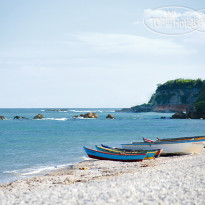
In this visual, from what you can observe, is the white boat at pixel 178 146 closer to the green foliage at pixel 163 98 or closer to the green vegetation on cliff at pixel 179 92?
the green vegetation on cliff at pixel 179 92

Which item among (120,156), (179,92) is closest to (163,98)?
(179,92)

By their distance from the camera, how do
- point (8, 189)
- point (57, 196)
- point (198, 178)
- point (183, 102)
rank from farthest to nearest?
point (183, 102) < point (8, 189) < point (198, 178) < point (57, 196)

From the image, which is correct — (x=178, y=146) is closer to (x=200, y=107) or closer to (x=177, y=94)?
(x=200, y=107)

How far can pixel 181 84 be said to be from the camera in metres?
180

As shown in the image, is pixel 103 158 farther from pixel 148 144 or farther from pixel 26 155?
pixel 26 155

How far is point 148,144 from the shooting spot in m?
29.2

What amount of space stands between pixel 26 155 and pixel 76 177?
1321 centimetres

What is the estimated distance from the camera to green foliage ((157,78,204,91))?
172 metres

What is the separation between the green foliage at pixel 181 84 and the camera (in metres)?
172

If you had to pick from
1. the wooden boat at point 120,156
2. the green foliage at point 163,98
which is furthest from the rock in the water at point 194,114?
the wooden boat at point 120,156

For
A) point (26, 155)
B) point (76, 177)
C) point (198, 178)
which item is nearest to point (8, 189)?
point (76, 177)

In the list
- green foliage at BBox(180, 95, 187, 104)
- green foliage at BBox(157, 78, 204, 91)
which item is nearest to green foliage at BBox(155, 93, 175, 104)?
green foliage at BBox(157, 78, 204, 91)

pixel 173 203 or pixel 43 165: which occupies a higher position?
pixel 173 203

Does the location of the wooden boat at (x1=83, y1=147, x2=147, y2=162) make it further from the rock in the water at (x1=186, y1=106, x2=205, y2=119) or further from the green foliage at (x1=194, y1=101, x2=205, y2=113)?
the green foliage at (x1=194, y1=101, x2=205, y2=113)
